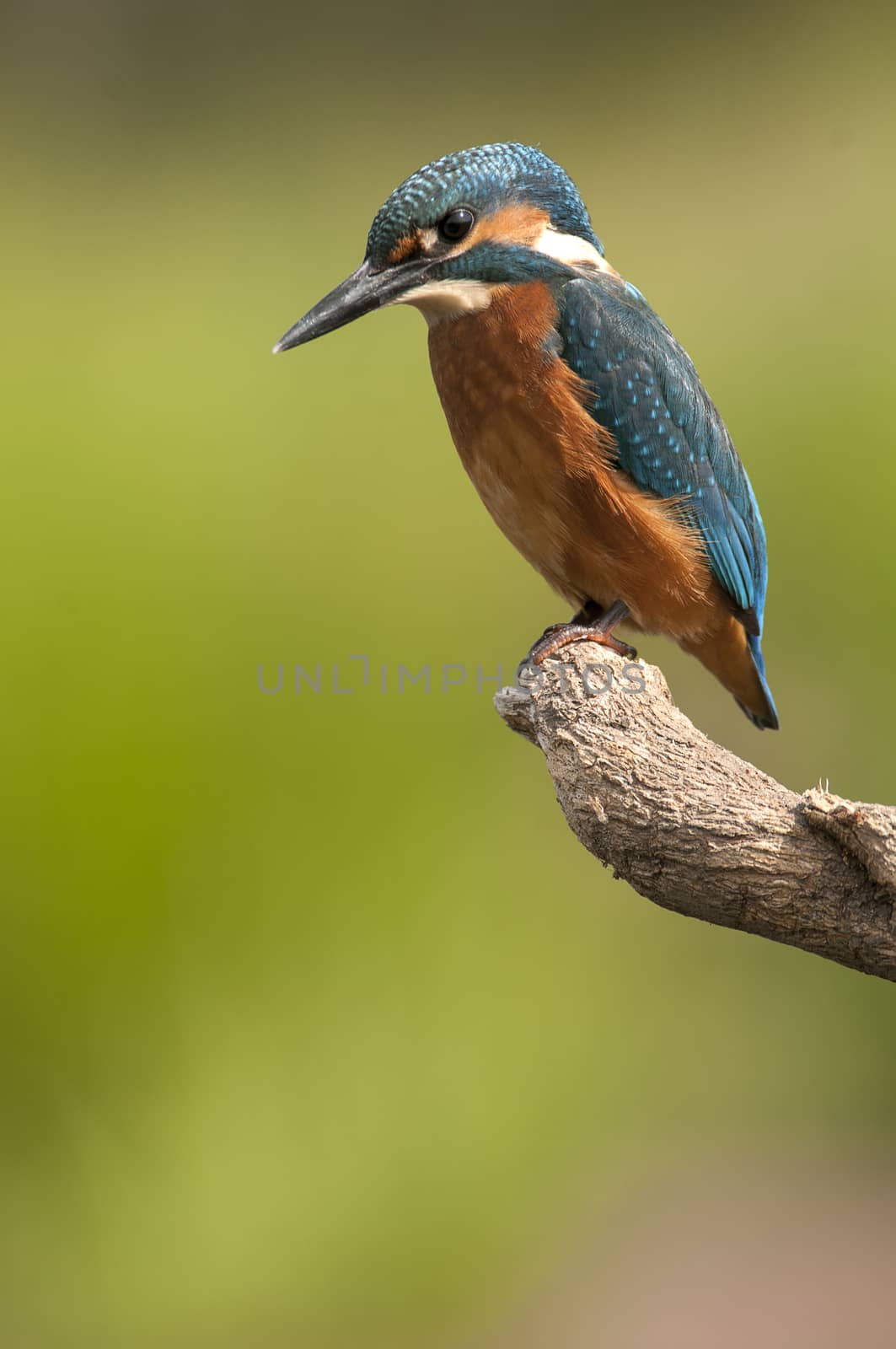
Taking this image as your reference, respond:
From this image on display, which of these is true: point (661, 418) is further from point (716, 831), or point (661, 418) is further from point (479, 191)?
point (716, 831)

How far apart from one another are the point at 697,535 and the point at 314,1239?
131 centimetres

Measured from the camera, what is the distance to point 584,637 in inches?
64.2

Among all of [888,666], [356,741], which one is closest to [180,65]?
[356,741]

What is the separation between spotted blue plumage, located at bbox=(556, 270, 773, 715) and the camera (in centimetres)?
158

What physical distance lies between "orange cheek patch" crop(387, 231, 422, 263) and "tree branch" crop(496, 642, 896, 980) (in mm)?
538

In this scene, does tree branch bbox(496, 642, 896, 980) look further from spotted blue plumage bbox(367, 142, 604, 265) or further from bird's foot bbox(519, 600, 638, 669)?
spotted blue plumage bbox(367, 142, 604, 265)

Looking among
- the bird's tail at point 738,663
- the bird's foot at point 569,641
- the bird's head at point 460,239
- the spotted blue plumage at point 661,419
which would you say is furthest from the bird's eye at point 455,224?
the bird's tail at point 738,663

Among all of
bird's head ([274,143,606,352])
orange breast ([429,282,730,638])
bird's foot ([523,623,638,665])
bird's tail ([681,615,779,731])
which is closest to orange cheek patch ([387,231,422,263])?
bird's head ([274,143,606,352])

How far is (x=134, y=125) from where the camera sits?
3.48 metres

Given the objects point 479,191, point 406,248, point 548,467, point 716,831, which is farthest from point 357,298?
point 716,831

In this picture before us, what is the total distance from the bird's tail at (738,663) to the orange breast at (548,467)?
0.40 ft

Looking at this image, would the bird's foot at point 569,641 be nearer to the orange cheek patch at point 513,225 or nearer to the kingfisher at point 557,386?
the kingfisher at point 557,386

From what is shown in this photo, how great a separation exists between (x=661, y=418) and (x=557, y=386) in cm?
15

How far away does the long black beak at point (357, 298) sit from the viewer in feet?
4.80
